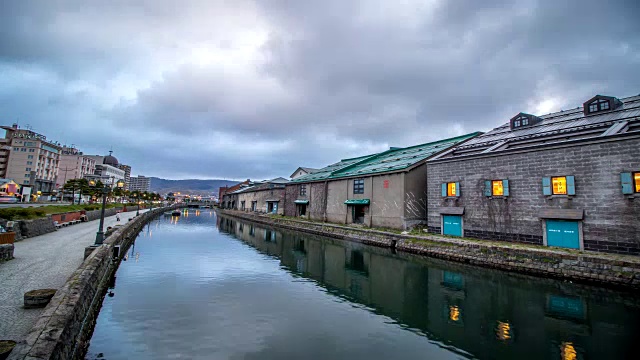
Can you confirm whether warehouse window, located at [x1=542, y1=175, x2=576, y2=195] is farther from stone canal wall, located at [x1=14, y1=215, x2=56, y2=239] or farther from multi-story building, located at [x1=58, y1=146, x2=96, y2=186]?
multi-story building, located at [x1=58, y1=146, x2=96, y2=186]

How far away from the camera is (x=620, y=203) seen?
17.9 meters

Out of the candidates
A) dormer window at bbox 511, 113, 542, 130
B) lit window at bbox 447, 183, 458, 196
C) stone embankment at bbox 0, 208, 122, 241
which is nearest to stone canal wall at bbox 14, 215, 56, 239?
stone embankment at bbox 0, 208, 122, 241

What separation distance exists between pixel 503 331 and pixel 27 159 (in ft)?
433

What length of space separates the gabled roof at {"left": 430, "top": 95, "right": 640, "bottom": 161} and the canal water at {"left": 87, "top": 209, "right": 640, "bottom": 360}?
10933 mm

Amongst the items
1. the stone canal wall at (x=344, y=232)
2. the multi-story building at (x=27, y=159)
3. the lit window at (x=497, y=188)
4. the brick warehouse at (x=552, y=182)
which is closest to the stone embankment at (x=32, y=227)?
the stone canal wall at (x=344, y=232)

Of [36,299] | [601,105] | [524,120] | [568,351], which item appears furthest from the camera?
[524,120]

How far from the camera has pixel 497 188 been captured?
24.5 metres

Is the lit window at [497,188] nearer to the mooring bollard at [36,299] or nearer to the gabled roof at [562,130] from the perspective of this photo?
the gabled roof at [562,130]

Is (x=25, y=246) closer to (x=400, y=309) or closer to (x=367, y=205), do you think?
(x=400, y=309)

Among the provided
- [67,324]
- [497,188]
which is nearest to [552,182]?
[497,188]

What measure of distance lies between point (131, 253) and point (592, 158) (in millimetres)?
34908

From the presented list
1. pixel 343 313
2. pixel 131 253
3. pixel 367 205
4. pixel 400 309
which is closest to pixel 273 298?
pixel 343 313

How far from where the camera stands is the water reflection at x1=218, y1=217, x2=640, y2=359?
990 centimetres

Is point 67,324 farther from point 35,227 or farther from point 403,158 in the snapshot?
point 403,158
